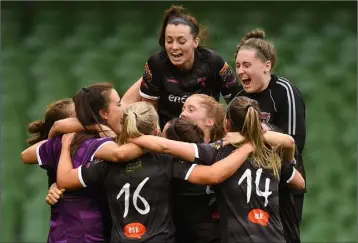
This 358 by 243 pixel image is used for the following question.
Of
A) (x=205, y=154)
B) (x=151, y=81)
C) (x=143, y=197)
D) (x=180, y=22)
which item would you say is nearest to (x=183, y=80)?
(x=151, y=81)

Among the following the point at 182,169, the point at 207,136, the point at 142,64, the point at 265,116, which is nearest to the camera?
the point at 182,169

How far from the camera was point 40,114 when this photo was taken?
28.6 feet

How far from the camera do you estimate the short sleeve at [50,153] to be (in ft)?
17.4

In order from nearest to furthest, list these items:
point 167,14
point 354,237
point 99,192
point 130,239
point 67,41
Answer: point 130,239
point 99,192
point 167,14
point 354,237
point 67,41

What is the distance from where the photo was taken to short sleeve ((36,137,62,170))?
5305 mm

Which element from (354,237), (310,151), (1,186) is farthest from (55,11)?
(354,237)

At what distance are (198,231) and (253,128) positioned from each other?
0.58 meters

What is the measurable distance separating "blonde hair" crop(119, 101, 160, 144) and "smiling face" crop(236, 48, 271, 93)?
2.31 feet

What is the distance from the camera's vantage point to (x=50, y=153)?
5328 millimetres

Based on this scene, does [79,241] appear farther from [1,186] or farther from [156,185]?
[1,186]

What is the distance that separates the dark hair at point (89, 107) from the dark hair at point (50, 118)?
11.1 inches

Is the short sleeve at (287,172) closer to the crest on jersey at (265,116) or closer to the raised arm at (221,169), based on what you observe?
the raised arm at (221,169)

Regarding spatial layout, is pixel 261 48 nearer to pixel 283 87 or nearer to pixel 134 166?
pixel 283 87

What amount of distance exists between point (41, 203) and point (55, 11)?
171 centimetres
